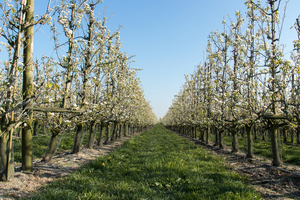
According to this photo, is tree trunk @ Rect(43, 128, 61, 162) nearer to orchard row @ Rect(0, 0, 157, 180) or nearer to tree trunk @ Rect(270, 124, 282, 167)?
orchard row @ Rect(0, 0, 157, 180)

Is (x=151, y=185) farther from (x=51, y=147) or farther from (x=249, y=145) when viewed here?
(x=249, y=145)

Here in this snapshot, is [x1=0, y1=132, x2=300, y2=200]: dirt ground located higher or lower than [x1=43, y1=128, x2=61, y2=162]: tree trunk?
lower

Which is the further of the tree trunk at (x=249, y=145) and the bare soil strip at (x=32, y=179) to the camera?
the tree trunk at (x=249, y=145)

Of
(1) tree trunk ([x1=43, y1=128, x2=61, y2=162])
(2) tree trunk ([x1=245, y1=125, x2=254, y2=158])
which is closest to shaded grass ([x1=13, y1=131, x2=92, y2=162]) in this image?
(1) tree trunk ([x1=43, y1=128, x2=61, y2=162])

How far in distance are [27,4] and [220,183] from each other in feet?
29.2

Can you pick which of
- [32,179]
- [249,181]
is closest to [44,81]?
[32,179]

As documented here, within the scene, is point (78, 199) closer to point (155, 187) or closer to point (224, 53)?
point (155, 187)

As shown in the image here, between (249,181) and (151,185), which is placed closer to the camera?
(151,185)

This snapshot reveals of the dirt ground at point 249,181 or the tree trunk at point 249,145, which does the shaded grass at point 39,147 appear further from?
the tree trunk at point 249,145

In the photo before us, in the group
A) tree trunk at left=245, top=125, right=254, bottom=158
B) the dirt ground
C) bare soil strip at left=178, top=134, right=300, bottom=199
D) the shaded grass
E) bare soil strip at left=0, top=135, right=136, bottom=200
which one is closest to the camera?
bare soil strip at left=0, top=135, right=136, bottom=200

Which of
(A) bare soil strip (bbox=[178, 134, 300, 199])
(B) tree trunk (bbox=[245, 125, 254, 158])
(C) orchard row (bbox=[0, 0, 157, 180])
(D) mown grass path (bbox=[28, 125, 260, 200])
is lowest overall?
(A) bare soil strip (bbox=[178, 134, 300, 199])

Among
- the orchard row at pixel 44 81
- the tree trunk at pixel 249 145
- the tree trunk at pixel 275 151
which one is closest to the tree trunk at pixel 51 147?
the orchard row at pixel 44 81

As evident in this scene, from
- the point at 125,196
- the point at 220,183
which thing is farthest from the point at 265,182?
the point at 125,196

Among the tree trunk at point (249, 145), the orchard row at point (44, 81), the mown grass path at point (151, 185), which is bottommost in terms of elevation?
the mown grass path at point (151, 185)
